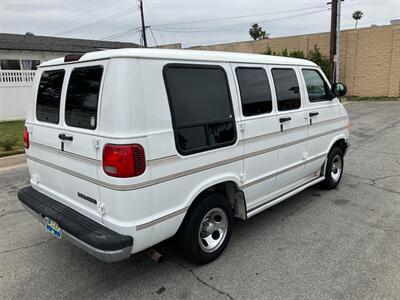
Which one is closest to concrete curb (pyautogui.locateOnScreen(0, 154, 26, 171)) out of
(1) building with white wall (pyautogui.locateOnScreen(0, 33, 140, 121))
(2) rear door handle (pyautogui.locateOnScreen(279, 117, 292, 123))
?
(1) building with white wall (pyautogui.locateOnScreen(0, 33, 140, 121))

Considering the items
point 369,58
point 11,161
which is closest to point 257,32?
point 369,58

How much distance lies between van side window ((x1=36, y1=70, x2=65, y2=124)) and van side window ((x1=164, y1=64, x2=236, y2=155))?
3.99 feet

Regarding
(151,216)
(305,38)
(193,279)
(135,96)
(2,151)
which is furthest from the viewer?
(305,38)

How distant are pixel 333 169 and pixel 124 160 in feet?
13.5

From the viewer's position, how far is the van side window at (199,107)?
2.94m

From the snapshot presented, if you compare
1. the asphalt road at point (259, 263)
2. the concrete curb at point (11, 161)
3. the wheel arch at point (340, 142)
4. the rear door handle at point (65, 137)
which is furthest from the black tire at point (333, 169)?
the concrete curb at point (11, 161)

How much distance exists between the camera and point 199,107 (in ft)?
10.3

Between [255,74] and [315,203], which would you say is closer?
[255,74]

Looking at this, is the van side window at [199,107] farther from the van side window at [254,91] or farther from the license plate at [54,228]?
the license plate at [54,228]

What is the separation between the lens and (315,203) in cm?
505

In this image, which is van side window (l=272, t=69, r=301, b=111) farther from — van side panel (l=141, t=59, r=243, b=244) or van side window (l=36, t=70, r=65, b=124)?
van side window (l=36, t=70, r=65, b=124)

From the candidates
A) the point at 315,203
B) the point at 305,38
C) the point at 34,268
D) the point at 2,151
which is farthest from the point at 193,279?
the point at 305,38

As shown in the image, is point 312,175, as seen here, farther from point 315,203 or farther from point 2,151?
point 2,151

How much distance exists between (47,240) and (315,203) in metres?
3.73
